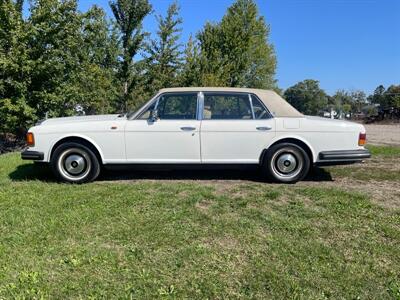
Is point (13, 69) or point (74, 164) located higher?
point (13, 69)

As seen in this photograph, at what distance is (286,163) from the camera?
5.54 meters

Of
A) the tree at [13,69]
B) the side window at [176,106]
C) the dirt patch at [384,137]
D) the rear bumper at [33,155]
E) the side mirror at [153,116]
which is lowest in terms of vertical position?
the dirt patch at [384,137]

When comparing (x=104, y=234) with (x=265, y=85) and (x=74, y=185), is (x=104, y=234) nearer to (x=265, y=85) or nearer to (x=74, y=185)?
(x=74, y=185)

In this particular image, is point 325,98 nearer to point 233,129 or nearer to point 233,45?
point 233,45

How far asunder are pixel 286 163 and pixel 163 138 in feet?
6.55

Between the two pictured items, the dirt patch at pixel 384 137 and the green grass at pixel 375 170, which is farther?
the dirt patch at pixel 384 137

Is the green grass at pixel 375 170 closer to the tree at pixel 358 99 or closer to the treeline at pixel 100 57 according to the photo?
the treeline at pixel 100 57

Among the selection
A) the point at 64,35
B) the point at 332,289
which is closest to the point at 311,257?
the point at 332,289

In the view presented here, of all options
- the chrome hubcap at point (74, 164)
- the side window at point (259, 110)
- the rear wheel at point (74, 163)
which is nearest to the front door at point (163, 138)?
the rear wheel at point (74, 163)

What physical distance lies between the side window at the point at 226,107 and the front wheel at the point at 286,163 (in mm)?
715

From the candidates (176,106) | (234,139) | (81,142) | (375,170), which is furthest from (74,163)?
(375,170)

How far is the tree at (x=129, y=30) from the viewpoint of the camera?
16.3m

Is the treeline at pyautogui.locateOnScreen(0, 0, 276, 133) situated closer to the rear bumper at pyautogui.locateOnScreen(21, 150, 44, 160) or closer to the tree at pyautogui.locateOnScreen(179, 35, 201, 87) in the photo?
the tree at pyautogui.locateOnScreen(179, 35, 201, 87)

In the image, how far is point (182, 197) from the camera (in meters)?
4.73
